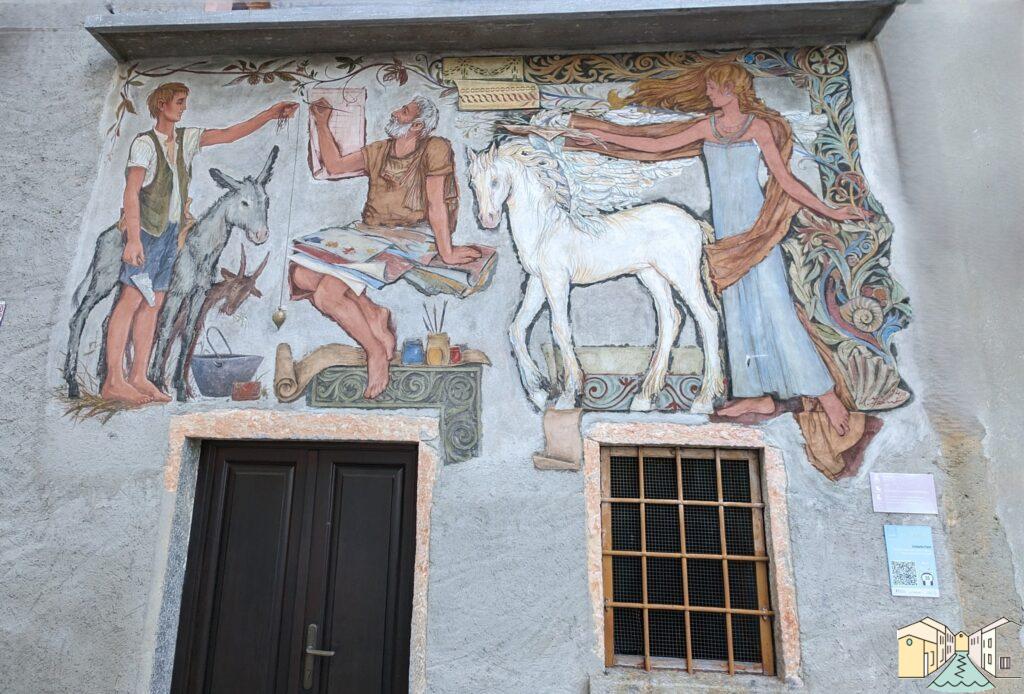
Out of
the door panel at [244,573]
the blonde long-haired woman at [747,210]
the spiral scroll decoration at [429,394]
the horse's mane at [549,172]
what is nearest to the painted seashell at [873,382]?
the blonde long-haired woman at [747,210]

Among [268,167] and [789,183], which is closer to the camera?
[789,183]

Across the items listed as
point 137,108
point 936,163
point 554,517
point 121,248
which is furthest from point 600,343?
point 137,108

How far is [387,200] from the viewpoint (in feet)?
12.9

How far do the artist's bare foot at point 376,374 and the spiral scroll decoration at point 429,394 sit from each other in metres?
0.02

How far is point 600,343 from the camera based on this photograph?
3625mm

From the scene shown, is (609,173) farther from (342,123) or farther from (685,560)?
(685,560)

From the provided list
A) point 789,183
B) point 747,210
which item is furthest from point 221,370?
point 789,183

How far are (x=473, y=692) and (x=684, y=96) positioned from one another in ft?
10.8

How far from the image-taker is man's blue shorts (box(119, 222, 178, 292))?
391cm

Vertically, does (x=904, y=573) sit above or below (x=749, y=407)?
below

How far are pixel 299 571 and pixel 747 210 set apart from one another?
297 cm

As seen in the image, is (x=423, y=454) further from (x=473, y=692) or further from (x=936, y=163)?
(x=936, y=163)

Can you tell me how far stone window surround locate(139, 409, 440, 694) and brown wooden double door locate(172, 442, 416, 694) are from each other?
7 centimetres

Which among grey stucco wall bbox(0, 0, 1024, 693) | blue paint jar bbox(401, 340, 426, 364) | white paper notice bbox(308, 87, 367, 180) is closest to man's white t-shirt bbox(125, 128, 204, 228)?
grey stucco wall bbox(0, 0, 1024, 693)
